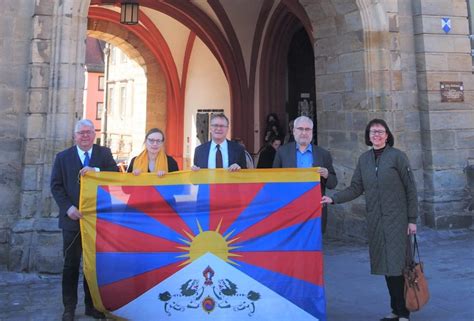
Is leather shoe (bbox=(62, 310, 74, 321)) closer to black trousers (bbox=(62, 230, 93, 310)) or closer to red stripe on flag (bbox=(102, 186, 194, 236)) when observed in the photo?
black trousers (bbox=(62, 230, 93, 310))

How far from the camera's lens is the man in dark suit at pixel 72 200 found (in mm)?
3549

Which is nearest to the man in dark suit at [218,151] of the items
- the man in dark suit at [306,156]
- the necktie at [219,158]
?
the necktie at [219,158]

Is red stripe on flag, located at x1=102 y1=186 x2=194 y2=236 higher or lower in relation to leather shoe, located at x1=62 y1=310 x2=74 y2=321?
higher

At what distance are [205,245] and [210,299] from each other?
43 cm

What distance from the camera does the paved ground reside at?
370 cm

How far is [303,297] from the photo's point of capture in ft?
11.0

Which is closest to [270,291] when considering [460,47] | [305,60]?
[460,47]

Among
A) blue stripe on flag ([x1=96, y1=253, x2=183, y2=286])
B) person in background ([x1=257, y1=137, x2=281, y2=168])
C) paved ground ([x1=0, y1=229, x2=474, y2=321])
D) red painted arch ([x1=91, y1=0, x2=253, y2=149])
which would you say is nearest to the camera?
blue stripe on flag ([x1=96, y1=253, x2=183, y2=286])

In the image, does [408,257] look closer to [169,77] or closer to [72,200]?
[72,200]

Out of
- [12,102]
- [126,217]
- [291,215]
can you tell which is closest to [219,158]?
[291,215]

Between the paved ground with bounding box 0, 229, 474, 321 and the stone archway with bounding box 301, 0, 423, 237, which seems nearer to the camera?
the paved ground with bounding box 0, 229, 474, 321

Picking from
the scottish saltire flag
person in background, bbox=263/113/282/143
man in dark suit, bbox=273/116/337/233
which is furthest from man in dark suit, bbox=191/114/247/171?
person in background, bbox=263/113/282/143

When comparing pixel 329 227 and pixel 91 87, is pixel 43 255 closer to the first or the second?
pixel 329 227

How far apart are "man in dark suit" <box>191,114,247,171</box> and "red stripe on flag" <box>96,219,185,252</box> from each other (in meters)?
0.78
